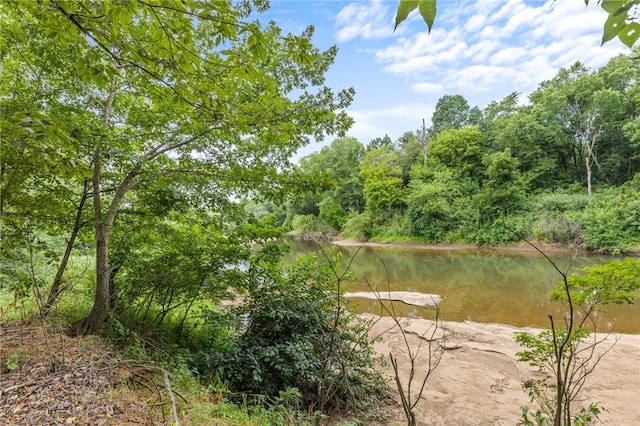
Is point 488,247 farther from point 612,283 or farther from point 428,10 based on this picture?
point 428,10

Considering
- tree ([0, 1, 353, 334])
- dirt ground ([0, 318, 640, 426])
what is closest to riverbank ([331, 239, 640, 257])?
dirt ground ([0, 318, 640, 426])

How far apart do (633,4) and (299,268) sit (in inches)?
160

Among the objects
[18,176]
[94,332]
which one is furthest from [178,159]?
[94,332]

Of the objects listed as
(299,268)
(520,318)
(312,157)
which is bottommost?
(520,318)

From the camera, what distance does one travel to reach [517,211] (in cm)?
1970

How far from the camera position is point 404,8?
2.37ft

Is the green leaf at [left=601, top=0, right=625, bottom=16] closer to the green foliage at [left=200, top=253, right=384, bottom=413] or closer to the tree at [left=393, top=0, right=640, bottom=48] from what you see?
the tree at [left=393, top=0, right=640, bottom=48]

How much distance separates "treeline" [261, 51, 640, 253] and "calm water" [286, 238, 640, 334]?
2788mm

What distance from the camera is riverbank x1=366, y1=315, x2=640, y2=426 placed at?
358 cm

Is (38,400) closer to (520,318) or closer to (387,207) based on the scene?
(520,318)

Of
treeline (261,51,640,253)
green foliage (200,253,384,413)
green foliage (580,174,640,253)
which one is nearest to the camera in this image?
green foliage (200,253,384,413)

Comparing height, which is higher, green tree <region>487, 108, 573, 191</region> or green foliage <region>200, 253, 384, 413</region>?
green tree <region>487, 108, 573, 191</region>

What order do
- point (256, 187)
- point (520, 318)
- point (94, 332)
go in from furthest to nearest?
point (520, 318)
point (256, 187)
point (94, 332)

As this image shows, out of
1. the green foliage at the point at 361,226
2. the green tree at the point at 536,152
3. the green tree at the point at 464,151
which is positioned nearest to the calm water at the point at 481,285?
the green foliage at the point at 361,226
